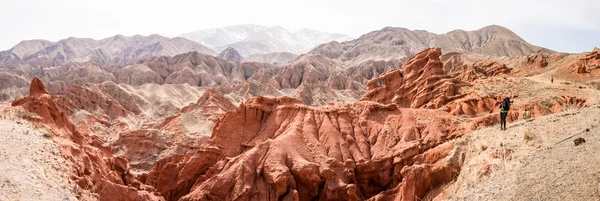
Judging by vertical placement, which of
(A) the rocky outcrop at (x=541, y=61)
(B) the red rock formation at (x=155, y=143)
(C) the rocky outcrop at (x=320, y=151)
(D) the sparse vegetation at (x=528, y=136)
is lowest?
(B) the red rock formation at (x=155, y=143)

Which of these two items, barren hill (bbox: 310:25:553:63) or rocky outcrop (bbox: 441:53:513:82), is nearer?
rocky outcrop (bbox: 441:53:513:82)

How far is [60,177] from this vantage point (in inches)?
668

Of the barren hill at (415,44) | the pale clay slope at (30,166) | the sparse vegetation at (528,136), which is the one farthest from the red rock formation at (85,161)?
the barren hill at (415,44)

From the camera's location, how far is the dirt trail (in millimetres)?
10328

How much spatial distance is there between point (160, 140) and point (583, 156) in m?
53.1

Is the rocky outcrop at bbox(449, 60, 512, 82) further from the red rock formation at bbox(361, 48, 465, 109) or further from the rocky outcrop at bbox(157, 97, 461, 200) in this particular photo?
the rocky outcrop at bbox(157, 97, 461, 200)

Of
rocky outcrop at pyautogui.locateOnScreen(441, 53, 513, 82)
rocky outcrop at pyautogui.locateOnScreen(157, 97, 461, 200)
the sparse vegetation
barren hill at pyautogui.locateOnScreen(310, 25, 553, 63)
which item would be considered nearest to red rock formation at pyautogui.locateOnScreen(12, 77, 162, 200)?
rocky outcrop at pyautogui.locateOnScreen(157, 97, 461, 200)

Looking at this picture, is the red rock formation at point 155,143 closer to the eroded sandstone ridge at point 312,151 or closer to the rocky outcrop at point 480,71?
the eroded sandstone ridge at point 312,151

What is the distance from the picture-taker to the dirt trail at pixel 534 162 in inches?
407

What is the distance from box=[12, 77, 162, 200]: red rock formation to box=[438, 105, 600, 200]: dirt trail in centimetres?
1483

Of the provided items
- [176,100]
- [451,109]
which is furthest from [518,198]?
[176,100]

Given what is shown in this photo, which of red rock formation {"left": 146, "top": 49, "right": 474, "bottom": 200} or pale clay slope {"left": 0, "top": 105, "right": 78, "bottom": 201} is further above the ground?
pale clay slope {"left": 0, "top": 105, "right": 78, "bottom": 201}

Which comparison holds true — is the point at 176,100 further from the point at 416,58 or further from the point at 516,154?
the point at 516,154

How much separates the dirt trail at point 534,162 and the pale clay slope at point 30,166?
14165 millimetres
